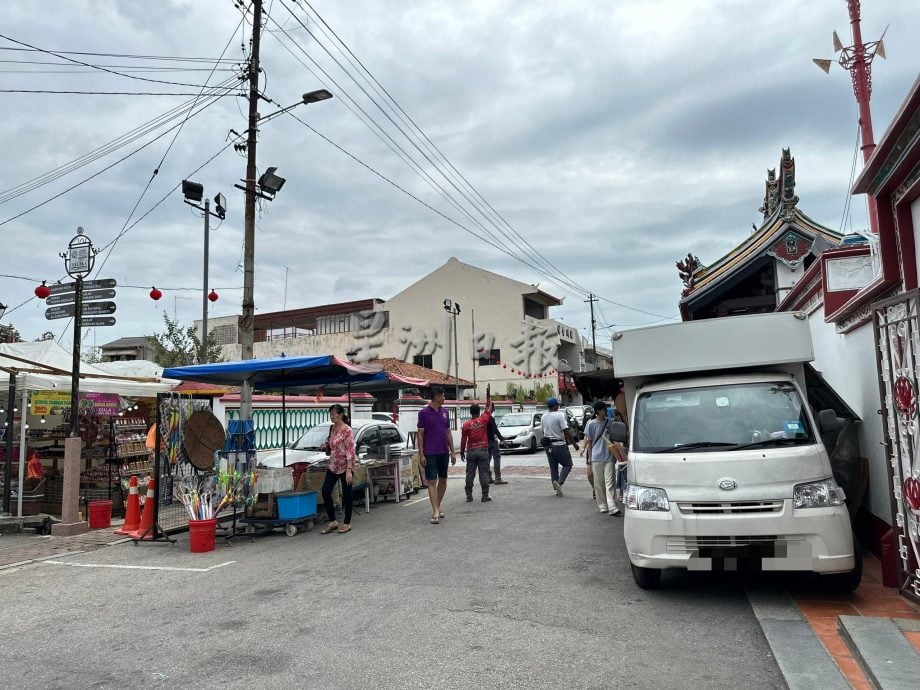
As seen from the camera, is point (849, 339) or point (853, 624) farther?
point (849, 339)

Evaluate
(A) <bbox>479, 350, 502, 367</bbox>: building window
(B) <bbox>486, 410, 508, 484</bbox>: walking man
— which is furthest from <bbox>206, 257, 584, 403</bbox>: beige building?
(B) <bbox>486, 410, 508, 484</bbox>: walking man

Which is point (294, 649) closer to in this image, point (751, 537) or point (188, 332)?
point (751, 537)

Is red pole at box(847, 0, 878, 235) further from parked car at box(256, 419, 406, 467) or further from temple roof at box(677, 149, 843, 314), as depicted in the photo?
parked car at box(256, 419, 406, 467)

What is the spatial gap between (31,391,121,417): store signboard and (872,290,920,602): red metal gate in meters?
11.2

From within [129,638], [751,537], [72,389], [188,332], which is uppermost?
[188,332]

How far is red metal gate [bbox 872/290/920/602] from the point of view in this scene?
4750 millimetres

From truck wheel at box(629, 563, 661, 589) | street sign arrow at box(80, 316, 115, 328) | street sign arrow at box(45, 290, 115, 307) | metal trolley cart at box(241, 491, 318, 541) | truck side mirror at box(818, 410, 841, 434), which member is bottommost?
truck wheel at box(629, 563, 661, 589)

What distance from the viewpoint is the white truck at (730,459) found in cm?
511

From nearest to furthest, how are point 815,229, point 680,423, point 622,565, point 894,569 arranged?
point 894,569 < point 680,423 < point 622,565 < point 815,229

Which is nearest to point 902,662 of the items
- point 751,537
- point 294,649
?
point 751,537

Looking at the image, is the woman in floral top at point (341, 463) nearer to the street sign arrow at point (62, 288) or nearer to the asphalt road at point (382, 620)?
the asphalt road at point (382, 620)

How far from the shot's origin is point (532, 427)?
24.7 metres

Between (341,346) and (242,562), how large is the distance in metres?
42.9

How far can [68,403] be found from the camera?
1067 centimetres
